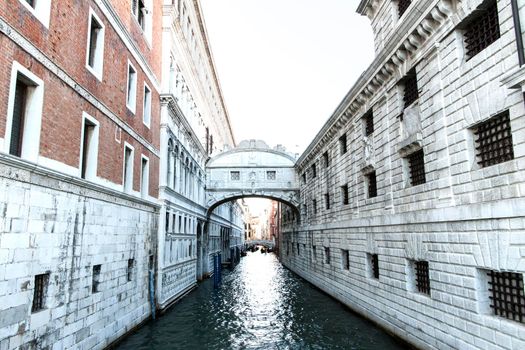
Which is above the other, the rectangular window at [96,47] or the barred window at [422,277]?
the rectangular window at [96,47]

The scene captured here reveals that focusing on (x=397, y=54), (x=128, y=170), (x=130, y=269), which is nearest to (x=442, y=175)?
(x=397, y=54)

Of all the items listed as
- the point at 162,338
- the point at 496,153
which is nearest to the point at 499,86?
the point at 496,153

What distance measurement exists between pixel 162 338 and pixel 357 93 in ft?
36.0

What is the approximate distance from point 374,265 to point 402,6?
9.15 meters

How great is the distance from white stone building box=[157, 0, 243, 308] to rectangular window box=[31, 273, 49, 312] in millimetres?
8071

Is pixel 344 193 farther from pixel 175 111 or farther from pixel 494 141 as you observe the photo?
pixel 494 141

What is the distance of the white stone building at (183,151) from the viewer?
54.6 ft

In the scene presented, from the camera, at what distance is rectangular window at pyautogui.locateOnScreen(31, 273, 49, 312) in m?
7.26

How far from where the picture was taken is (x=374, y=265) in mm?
14078

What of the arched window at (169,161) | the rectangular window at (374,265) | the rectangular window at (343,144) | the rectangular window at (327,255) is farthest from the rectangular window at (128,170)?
the rectangular window at (327,255)

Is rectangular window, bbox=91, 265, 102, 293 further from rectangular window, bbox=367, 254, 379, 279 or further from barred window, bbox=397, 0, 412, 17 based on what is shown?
barred window, bbox=397, 0, 412, 17

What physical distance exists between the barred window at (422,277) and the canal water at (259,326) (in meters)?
1.79

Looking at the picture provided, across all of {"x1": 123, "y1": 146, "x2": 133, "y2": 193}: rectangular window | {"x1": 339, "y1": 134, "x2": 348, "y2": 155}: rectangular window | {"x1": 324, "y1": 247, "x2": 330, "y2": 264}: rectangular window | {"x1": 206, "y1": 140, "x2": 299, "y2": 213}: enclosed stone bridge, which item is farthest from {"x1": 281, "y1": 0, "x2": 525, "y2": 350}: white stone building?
{"x1": 206, "y1": 140, "x2": 299, "y2": 213}: enclosed stone bridge

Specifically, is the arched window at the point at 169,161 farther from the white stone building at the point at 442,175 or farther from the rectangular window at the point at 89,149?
the white stone building at the point at 442,175
